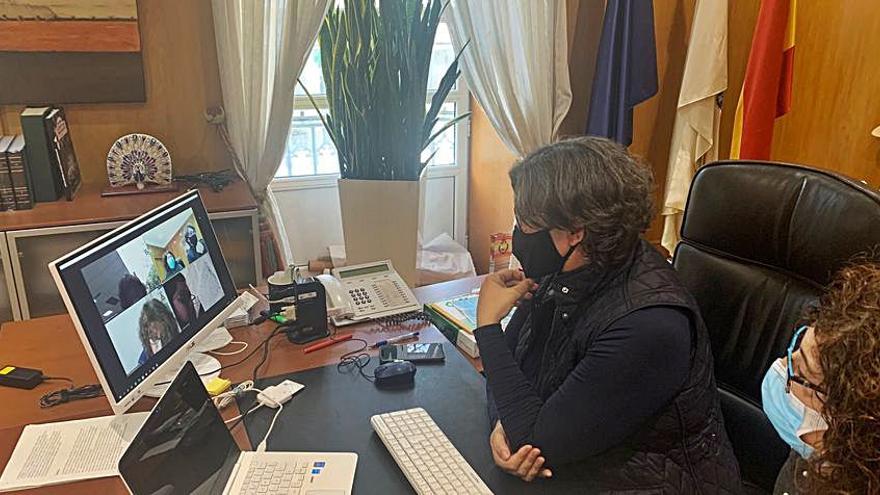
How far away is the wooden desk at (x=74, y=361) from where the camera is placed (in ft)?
4.29

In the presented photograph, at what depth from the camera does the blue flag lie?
286 cm

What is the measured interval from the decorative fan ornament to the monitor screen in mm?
1195

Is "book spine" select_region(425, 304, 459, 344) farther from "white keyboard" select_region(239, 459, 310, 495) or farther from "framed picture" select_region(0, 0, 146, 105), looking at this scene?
"framed picture" select_region(0, 0, 146, 105)

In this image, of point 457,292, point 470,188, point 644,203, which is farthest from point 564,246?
point 470,188

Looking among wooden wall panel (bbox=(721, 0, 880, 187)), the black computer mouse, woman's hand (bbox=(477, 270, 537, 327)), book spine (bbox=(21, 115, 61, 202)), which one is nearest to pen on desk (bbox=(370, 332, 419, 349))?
the black computer mouse

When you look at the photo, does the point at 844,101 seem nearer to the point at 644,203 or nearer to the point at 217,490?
the point at 644,203

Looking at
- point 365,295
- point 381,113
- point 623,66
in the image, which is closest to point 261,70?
point 381,113

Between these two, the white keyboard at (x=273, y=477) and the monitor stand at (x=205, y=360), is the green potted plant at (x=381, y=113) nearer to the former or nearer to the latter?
the monitor stand at (x=205, y=360)

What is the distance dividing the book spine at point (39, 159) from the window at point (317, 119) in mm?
1070

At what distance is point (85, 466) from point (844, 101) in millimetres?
2812

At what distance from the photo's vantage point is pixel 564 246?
4.43 ft

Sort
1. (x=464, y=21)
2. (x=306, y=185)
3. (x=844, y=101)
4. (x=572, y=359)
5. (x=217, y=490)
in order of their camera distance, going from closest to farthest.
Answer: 1. (x=217, y=490)
2. (x=572, y=359)
3. (x=844, y=101)
4. (x=464, y=21)
5. (x=306, y=185)

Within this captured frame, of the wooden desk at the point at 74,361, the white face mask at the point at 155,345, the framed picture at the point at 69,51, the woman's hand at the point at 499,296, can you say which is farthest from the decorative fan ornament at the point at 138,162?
the woman's hand at the point at 499,296

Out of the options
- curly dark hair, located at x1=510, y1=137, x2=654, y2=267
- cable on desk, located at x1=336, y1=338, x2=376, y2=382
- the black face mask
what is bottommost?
cable on desk, located at x1=336, y1=338, x2=376, y2=382
